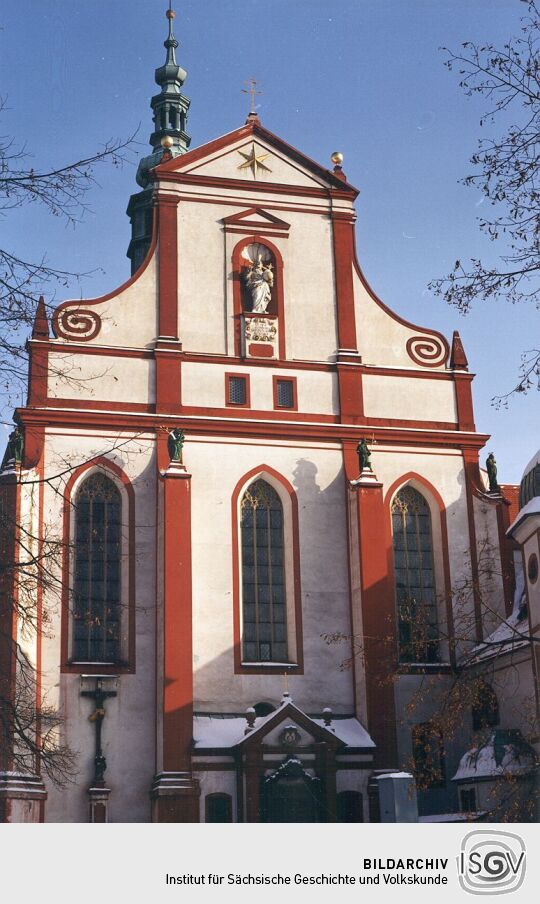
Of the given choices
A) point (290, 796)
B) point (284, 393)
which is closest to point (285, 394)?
point (284, 393)

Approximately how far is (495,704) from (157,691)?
7233mm

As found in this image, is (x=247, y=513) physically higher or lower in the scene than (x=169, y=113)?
lower

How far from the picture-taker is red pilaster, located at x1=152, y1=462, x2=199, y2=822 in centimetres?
2462

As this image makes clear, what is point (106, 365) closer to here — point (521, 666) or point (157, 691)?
point (157, 691)

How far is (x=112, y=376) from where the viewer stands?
A: 2830 cm

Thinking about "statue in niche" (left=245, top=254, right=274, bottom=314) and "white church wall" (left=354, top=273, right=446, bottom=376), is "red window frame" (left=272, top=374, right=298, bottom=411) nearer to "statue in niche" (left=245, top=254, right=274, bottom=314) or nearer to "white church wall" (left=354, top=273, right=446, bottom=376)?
"statue in niche" (left=245, top=254, right=274, bottom=314)

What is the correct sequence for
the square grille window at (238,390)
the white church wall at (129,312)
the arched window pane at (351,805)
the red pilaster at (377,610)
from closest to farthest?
the arched window pane at (351,805)
the red pilaster at (377,610)
the white church wall at (129,312)
the square grille window at (238,390)

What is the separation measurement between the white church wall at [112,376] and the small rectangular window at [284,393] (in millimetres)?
2899

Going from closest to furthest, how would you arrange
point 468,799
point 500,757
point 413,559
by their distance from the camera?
point 500,757 < point 468,799 < point 413,559

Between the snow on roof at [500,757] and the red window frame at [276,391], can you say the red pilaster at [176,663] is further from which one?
the snow on roof at [500,757]

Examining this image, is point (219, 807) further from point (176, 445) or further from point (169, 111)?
point (169, 111)

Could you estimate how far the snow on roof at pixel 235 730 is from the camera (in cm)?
2538

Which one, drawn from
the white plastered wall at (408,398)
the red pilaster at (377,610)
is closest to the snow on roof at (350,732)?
the red pilaster at (377,610)
